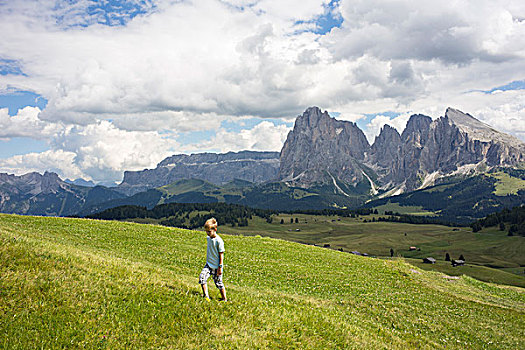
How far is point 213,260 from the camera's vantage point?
54.3 feet

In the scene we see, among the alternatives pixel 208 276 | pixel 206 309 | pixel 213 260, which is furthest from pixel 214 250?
pixel 206 309

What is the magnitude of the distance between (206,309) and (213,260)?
2359 millimetres

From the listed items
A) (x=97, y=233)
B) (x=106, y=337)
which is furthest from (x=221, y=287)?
(x=97, y=233)

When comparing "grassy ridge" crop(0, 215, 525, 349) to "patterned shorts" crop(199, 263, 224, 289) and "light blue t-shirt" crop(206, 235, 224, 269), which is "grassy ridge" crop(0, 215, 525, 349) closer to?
"patterned shorts" crop(199, 263, 224, 289)

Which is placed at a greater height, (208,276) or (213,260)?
(213,260)

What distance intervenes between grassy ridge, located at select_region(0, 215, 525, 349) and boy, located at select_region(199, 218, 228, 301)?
2.41ft

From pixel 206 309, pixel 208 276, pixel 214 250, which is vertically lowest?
pixel 206 309

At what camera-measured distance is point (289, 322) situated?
52.0 feet

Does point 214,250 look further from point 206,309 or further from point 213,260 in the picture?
point 206,309

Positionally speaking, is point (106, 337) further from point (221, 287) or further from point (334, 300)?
point (334, 300)

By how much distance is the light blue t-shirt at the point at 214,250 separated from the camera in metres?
16.2

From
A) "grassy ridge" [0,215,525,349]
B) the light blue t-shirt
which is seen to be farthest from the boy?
"grassy ridge" [0,215,525,349]

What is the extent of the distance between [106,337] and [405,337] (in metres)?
16.4

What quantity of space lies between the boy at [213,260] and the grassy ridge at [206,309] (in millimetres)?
733
